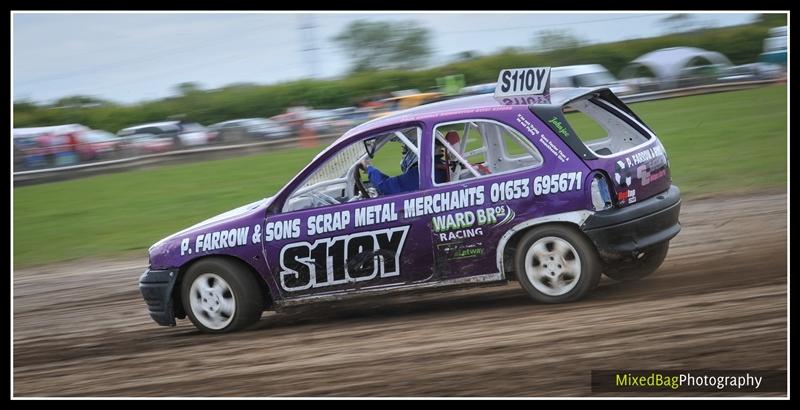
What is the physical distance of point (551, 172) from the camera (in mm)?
6574

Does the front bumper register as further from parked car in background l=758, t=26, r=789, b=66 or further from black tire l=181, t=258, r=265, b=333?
parked car in background l=758, t=26, r=789, b=66

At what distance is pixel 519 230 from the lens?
21.8ft

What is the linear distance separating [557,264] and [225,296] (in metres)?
2.58

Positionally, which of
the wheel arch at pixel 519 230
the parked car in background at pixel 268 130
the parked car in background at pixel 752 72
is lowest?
the wheel arch at pixel 519 230

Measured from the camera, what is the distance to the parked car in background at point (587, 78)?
19.7m

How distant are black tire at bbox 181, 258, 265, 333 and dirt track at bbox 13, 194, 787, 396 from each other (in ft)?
0.39

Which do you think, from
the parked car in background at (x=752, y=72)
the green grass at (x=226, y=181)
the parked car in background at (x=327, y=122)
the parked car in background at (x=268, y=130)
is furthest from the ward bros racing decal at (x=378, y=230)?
the parked car in background at (x=752, y=72)

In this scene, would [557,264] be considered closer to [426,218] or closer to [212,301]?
[426,218]

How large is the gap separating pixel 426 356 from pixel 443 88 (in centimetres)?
1547

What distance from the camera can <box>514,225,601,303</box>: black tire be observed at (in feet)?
21.5

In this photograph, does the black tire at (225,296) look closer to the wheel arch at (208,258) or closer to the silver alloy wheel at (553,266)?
the wheel arch at (208,258)

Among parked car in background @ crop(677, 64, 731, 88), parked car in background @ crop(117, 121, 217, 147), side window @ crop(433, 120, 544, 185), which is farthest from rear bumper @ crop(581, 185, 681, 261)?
parked car in background @ crop(117, 121, 217, 147)

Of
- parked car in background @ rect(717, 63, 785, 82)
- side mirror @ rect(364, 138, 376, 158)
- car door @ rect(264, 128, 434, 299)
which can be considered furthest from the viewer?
parked car in background @ rect(717, 63, 785, 82)

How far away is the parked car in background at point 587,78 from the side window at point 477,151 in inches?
493
